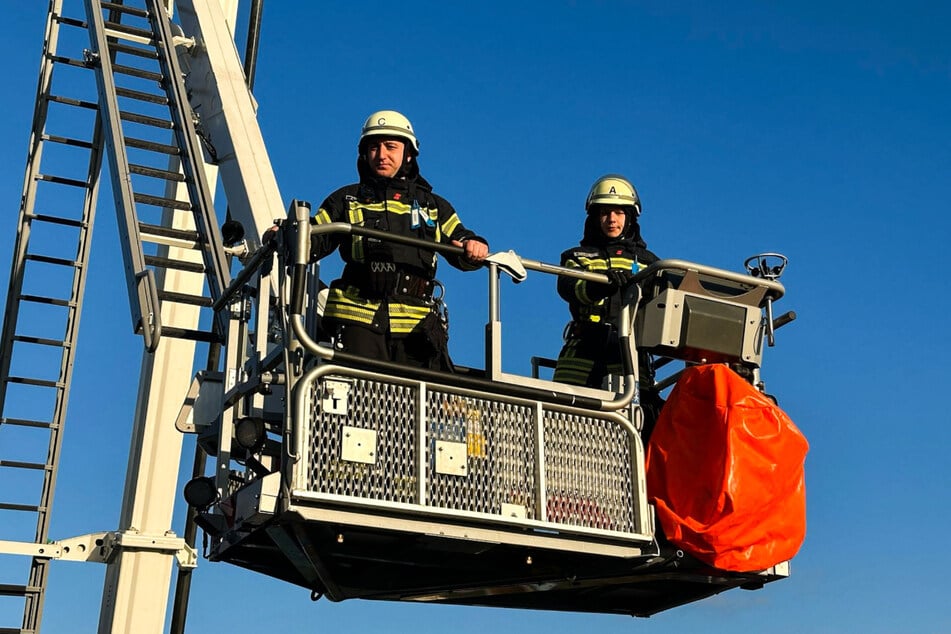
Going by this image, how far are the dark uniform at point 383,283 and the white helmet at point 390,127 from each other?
1.25ft

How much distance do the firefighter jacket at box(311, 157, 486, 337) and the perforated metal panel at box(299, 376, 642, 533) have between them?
822 millimetres

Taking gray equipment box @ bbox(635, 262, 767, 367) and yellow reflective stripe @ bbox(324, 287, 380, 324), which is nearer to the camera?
yellow reflective stripe @ bbox(324, 287, 380, 324)

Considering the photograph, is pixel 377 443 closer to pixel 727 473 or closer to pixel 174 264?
pixel 727 473

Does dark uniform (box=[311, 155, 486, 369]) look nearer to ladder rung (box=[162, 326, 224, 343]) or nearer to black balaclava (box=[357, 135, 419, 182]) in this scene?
black balaclava (box=[357, 135, 419, 182])

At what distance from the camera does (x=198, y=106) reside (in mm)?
10148

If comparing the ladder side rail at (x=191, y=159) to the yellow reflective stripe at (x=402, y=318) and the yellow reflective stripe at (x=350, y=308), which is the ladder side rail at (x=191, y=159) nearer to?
the yellow reflective stripe at (x=350, y=308)

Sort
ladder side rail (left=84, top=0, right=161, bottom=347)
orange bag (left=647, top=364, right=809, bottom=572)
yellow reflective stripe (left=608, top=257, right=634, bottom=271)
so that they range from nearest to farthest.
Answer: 1. orange bag (left=647, top=364, right=809, bottom=572)
2. ladder side rail (left=84, top=0, right=161, bottom=347)
3. yellow reflective stripe (left=608, top=257, right=634, bottom=271)

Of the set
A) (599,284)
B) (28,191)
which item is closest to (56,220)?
(28,191)

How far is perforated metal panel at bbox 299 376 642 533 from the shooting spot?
5.94m

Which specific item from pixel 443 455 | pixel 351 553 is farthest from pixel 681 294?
pixel 351 553

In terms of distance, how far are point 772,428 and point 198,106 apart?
5.55m

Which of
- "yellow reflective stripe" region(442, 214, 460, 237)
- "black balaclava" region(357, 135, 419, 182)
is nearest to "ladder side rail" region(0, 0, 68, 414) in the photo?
"black balaclava" region(357, 135, 419, 182)

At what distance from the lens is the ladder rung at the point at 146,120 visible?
9492 millimetres

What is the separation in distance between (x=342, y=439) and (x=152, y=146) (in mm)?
4282
